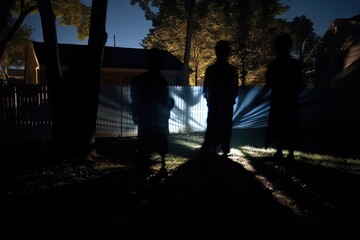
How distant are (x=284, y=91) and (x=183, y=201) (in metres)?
3.04

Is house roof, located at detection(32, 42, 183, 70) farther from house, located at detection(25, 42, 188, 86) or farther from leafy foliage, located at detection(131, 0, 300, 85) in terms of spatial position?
leafy foliage, located at detection(131, 0, 300, 85)

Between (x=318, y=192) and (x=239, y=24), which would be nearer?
(x=318, y=192)

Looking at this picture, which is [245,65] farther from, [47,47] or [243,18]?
[47,47]

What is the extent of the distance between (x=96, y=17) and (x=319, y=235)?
5.75m

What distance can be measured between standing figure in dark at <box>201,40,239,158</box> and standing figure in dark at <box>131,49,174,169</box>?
759mm

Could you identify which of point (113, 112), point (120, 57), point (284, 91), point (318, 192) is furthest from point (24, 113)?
point (120, 57)

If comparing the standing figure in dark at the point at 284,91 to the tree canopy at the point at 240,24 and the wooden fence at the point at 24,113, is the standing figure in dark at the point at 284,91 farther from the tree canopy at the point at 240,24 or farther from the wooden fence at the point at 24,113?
the tree canopy at the point at 240,24

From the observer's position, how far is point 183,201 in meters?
3.83

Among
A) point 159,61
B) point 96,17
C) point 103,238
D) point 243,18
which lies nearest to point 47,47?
point 96,17

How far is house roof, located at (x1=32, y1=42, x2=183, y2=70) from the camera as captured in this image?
25.1 m

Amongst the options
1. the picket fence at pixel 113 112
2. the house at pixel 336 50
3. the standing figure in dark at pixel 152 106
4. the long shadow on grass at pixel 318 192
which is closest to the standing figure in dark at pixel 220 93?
the standing figure in dark at pixel 152 106

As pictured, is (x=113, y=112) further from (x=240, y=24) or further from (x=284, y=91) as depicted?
(x=240, y=24)

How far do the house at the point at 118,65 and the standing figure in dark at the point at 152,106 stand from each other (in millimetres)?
19513

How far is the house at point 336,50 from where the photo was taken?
2096 cm
